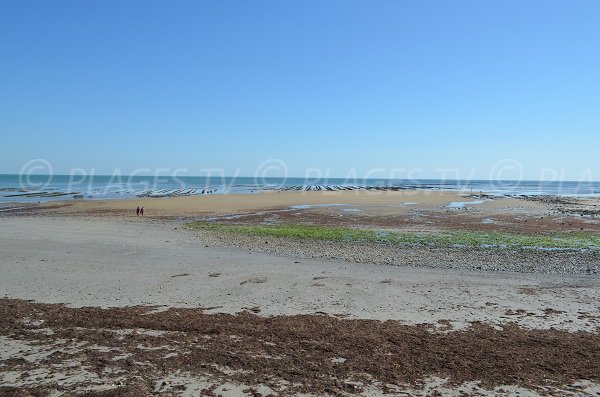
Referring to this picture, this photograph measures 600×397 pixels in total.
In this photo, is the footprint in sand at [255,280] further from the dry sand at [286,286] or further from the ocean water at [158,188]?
the ocean water at [158,188]

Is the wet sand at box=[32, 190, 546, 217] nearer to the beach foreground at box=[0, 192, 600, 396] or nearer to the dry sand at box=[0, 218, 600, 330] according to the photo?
the dry sand at box=[0, 218, 600, 330]

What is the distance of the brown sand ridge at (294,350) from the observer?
5523 millimetres

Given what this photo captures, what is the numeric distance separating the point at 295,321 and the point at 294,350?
1.42 m

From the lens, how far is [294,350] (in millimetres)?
6332

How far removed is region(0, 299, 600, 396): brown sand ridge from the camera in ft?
18.1

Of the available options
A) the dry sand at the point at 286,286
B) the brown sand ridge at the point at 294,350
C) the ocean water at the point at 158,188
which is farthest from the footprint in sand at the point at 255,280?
the ocean water at the point at 158,188

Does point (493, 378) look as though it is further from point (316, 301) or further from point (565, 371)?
point (316, 301)

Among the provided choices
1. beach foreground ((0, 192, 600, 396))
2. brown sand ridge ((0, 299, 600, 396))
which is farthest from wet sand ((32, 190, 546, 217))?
brown sand ridge ((0, 299, 600, 396))

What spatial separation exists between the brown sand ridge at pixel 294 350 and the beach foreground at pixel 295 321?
3cm

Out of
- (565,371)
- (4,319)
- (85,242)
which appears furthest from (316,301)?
(85,242)

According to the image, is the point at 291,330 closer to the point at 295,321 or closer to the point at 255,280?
the point at 295,321

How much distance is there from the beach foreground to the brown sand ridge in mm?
28

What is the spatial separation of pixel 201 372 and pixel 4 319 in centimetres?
421

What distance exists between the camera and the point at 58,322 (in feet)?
24.5
